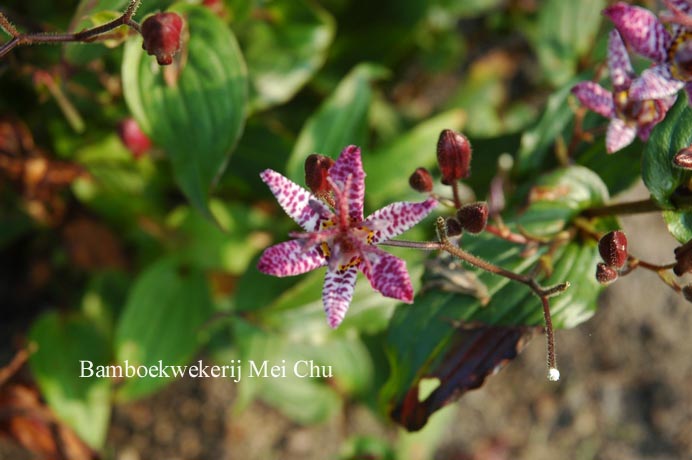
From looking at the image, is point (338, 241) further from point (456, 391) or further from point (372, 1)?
point (372, 1)

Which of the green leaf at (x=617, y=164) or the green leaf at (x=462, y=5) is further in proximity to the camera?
the green leaf at (x=462, y=5)

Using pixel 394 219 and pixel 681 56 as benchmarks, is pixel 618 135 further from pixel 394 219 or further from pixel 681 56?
pixel 394 219

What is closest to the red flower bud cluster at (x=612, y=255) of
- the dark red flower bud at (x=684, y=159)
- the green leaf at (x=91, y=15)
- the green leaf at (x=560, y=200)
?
the dark red flower bud at (x=684, y=159)

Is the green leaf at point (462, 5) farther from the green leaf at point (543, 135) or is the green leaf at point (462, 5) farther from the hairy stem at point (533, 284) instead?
the hairy stem at point (533, 284)

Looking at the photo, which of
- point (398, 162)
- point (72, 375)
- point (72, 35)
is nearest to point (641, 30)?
point (398, 162)

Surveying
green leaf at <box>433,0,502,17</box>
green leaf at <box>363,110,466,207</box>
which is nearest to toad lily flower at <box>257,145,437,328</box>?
green leaf at <box>363,110,466,207</box>

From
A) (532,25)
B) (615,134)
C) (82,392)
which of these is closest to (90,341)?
(82,392)
